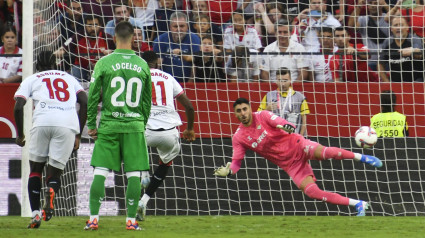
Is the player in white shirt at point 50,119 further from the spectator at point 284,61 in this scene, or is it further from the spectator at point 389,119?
the spectator at point 389,119

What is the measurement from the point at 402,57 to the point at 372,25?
942mm

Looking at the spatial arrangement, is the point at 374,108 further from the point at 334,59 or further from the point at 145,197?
the point at 145,197

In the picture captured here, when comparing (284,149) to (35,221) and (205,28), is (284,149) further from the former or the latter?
(35,221)

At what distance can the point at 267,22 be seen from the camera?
14.0m

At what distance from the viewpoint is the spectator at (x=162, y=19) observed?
1366 centimetres

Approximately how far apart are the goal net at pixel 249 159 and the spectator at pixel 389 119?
0.17m

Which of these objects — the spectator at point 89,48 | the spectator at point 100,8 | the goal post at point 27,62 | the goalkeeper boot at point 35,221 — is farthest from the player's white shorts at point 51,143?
the spectator at point 100,8

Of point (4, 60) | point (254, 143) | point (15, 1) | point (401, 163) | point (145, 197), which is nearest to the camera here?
point (145, 197)

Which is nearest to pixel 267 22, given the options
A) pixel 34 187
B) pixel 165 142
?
pixel 165 142

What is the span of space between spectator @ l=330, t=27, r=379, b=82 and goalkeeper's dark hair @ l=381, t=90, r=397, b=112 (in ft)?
2.31

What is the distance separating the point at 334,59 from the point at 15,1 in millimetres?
5914

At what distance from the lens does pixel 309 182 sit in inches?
465

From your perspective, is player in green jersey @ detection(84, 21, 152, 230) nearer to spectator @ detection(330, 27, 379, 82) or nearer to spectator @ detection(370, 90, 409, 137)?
spectator @ detection(370, 90, 409, 137)

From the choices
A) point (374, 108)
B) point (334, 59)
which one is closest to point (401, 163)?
point (374, 108)
